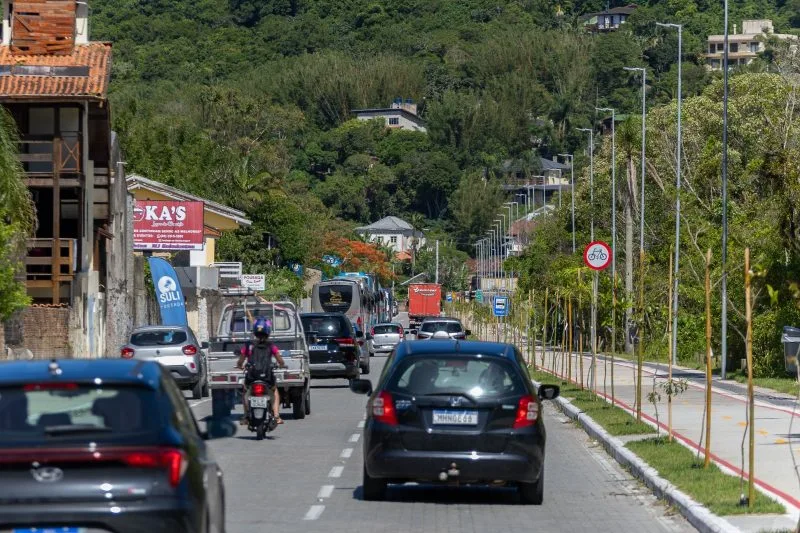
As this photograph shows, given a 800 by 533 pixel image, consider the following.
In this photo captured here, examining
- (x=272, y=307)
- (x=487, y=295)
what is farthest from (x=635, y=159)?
(x=487, y=295)

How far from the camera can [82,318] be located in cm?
4228

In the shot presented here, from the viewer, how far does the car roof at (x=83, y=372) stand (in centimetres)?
846

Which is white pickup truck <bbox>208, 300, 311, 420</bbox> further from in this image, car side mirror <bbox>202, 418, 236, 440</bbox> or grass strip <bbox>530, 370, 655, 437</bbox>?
car side mirror <bbox>202, 418, 236, 440</bbox>

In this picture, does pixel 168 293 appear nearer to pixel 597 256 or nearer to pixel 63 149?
pixel 63 149

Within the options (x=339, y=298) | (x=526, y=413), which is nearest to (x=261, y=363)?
(x=526, y=413)

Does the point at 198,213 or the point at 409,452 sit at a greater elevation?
the point at 198,213

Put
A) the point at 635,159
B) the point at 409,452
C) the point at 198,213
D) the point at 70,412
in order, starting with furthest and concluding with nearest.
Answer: the point at 635,159, the point at 198,213, the point at 409,452, the point at 70,412

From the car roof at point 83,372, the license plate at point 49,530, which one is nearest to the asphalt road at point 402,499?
the car roof at point 83,372

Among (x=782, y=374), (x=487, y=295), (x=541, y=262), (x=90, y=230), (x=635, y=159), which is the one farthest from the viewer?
(x=487, y=295)

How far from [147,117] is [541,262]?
27.3 meters

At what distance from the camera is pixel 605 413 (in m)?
25.3

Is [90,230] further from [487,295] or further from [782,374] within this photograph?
[487,295]

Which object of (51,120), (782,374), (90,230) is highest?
(51,120)

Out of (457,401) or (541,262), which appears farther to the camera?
(541,262)
